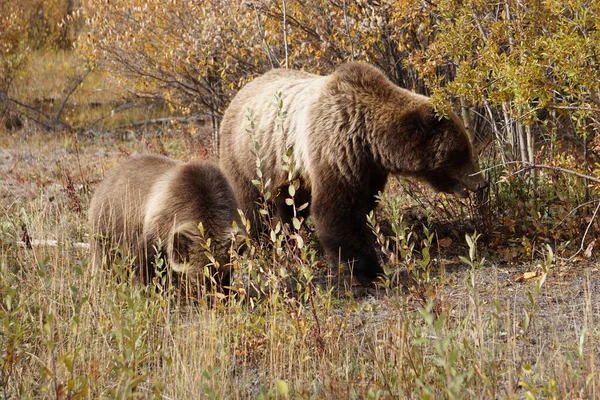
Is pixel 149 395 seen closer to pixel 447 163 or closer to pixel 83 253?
pixel 83 253

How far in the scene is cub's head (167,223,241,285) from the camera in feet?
17.9

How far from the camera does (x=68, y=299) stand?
5188mm

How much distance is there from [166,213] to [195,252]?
0.55 m

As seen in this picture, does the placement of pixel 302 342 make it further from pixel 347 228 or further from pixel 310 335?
pixel 347 228

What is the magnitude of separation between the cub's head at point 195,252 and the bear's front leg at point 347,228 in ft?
4.00

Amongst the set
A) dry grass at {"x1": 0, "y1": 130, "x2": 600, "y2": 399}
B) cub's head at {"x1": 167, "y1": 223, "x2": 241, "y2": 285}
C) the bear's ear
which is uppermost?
the bear's ear

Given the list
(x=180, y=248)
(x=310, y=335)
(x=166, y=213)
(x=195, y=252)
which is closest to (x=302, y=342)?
(x=310, y=335)

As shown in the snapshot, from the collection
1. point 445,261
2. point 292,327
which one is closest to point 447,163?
point 445,261

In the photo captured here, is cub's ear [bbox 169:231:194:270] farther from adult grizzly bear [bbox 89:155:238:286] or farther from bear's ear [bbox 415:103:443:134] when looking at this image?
bear's ear [bbox 415:103:443:134]

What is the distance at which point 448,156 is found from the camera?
6.62m

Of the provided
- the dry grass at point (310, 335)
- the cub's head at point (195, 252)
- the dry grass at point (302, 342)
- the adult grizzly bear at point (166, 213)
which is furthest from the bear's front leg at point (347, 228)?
the cub's head at point (195, 252)

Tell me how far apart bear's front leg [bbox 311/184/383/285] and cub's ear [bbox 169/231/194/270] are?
4.57 feet

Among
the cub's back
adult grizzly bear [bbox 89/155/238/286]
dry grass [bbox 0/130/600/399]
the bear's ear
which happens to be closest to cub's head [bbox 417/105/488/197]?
the bear's ear

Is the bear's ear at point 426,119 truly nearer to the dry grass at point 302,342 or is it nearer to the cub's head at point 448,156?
the cub's head at point 448,156
